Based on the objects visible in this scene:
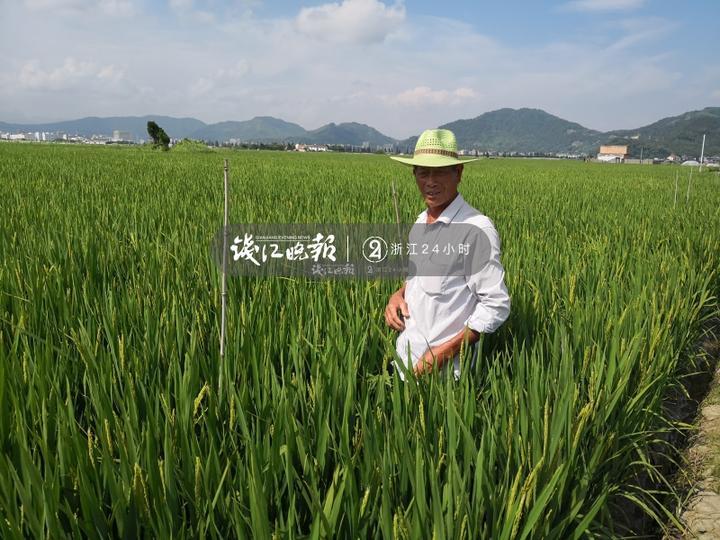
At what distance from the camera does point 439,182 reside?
153 centimetres

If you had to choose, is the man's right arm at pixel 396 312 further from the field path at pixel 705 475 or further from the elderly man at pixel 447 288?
the field path at pixel 705 475

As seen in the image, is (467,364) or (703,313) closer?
(467,364)

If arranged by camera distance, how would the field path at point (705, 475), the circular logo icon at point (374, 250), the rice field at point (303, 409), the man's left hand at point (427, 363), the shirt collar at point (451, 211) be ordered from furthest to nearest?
the circular logo icon at point (374, 250) → the field path at point (705, 475) → the shirt collar at point (451, 211) → the man's left hand at point (427, 363) → the rice field at point (303, 409)

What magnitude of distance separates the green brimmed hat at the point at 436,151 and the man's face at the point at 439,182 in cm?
A: 5

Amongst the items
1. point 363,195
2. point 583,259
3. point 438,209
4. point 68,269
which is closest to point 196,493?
point 438,209

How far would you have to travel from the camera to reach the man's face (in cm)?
152

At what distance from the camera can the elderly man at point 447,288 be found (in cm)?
148

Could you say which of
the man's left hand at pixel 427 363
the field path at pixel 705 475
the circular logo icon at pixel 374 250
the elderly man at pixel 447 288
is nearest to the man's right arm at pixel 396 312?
the elderly man at pixel 447 288

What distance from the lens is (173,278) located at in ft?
7.98

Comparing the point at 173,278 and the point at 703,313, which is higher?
the point at 173,278

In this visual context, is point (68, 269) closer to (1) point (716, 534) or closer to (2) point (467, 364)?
(2) point (467, 364)

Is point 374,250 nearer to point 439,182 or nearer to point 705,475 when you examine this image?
point 439,182

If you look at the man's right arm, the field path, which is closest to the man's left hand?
the man's right arm

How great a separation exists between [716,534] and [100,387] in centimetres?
194
